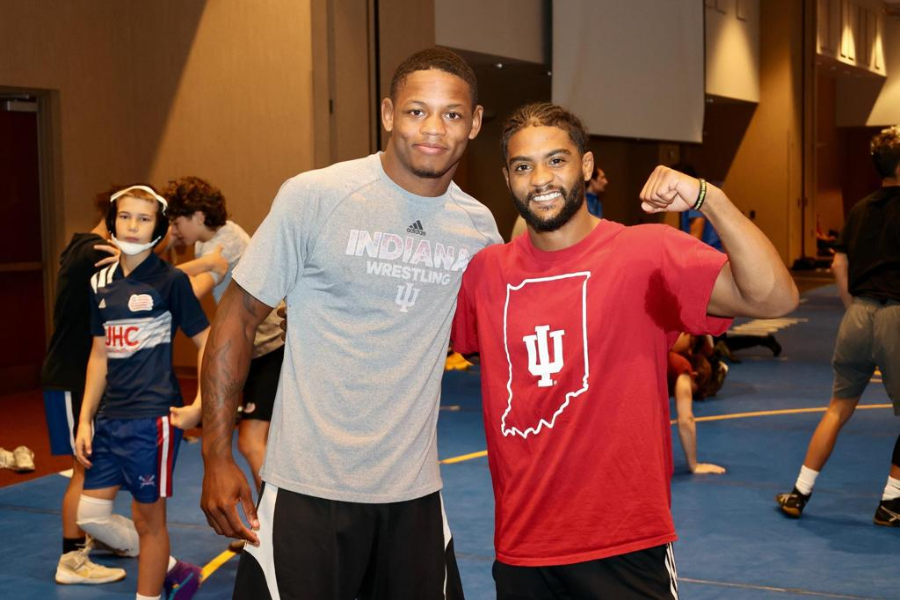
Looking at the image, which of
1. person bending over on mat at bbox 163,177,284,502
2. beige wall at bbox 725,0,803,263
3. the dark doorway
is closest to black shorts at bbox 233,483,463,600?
person bending over on mat at bbox 163,177,284,502

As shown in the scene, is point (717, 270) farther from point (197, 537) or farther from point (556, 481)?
point (197, 537)

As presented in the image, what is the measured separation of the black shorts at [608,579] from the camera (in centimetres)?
243

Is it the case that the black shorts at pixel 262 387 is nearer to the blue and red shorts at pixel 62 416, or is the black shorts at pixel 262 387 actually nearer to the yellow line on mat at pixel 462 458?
→ the blue and red shorts at pixel 62 416

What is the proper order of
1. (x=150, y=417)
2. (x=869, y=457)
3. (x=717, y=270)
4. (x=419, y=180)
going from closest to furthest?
(x=717, y=270) → (x=419, y=180) → (x=150, y=417) → (x=869, y=457)

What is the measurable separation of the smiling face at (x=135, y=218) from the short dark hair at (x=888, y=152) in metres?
3.52

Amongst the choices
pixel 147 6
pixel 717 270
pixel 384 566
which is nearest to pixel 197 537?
pixel 384 566

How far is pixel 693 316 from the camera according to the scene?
2.42 meters

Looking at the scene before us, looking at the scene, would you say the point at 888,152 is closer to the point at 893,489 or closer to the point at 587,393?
the point at 893,489

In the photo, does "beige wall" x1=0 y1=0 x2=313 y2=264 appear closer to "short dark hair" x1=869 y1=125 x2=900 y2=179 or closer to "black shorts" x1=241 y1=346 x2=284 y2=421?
"black shorts" x1=241 y1=346 x2=284 y2=421

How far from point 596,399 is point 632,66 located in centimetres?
1307

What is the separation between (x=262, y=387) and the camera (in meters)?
4.91

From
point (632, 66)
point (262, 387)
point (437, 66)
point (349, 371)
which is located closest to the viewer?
point (349, 371)

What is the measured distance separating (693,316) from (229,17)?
28.0ft

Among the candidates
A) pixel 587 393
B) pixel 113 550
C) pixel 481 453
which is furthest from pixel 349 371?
pixel 481 453
